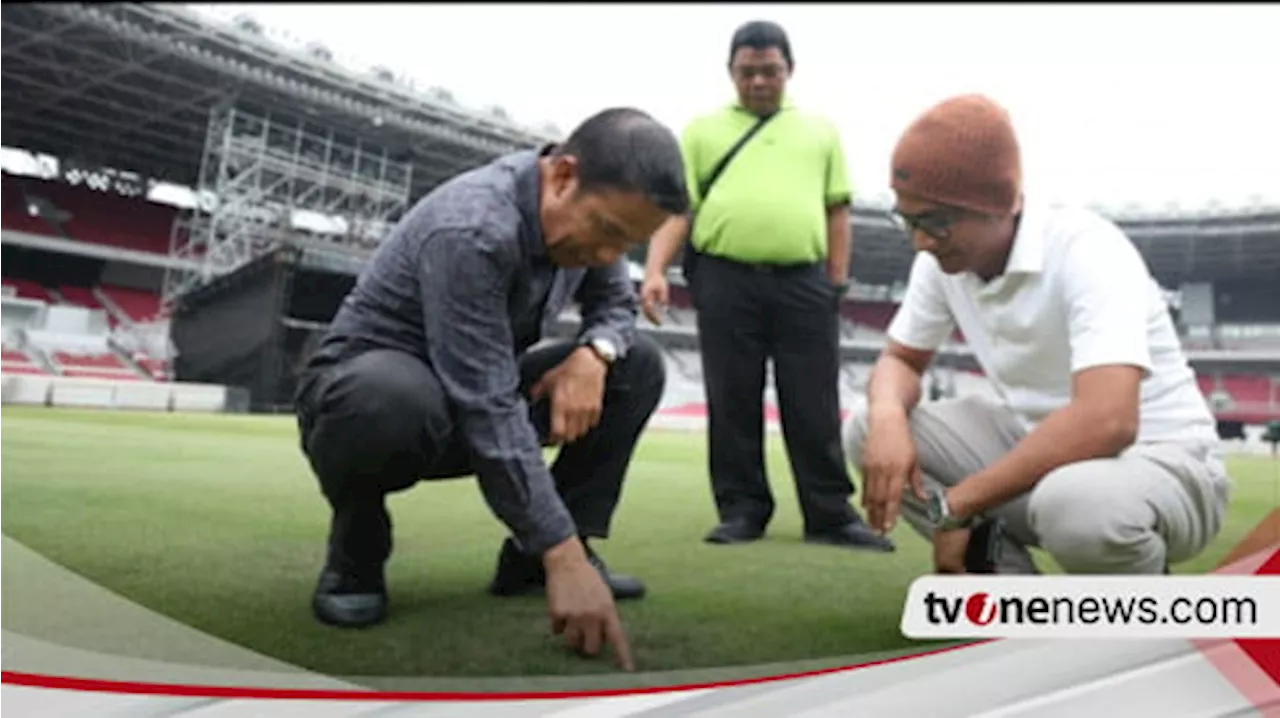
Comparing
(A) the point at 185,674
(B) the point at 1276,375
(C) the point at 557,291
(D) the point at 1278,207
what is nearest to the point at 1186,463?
(B) the point at 1276,375

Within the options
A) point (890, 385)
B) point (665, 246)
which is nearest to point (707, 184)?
point (665, 246)

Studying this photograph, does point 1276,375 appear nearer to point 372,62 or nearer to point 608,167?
point 608,167

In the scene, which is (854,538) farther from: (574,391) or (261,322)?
(261,322)

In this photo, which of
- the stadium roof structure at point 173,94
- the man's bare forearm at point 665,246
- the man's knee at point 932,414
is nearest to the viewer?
the stadium roof structure at point 173,94

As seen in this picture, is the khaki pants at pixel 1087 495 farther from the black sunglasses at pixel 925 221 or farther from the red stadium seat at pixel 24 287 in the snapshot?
the red stadium seat at pixel 24 287

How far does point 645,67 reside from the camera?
1095mm

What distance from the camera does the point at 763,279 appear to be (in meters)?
1.15


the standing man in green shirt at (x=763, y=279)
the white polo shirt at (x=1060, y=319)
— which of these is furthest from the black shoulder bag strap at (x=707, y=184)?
the white polo shirt at (x=1060, y=319)

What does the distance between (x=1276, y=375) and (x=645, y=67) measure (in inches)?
32.6

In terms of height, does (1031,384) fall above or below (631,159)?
below

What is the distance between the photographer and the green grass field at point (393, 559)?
107 cm

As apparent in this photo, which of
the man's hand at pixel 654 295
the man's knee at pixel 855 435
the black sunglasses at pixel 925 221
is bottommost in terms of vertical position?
the man's knee at pixel 855 435

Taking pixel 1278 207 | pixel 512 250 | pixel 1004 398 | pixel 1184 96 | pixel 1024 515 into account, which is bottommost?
pixel 1024 515

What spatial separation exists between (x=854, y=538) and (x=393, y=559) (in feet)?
1.72
